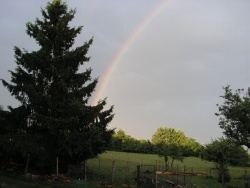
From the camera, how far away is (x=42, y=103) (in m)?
29.0

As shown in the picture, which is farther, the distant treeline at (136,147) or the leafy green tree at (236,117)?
the distant treeline at (136,147)

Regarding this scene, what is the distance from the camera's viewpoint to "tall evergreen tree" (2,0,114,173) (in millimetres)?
27672

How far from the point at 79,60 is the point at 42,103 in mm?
4371

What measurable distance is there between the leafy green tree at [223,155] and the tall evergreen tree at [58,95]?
578 inches

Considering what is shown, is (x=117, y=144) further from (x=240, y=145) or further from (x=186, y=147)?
(x=240, y=145)

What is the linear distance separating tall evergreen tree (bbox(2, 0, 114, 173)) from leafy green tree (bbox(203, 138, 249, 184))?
48.1 feet

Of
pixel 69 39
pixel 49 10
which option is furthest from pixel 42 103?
pixel 49 10

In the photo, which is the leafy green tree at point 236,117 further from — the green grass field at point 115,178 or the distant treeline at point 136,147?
the distant treeline at point 136,147

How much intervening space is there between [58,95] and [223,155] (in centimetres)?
1952

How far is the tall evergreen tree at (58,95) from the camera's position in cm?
2767

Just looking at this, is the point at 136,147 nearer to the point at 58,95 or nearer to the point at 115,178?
the point at 115,178

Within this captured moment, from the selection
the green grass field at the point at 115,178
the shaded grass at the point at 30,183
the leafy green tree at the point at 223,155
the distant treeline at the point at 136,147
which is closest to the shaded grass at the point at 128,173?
the green grass field at the point at 115,178

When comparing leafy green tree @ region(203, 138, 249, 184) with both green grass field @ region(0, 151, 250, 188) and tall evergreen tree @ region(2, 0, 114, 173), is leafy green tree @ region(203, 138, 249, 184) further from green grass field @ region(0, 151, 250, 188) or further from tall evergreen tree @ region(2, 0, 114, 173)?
tall evergreen tree @ region(2, 0, 114, 173)

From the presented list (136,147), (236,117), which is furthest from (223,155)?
(136,147)
